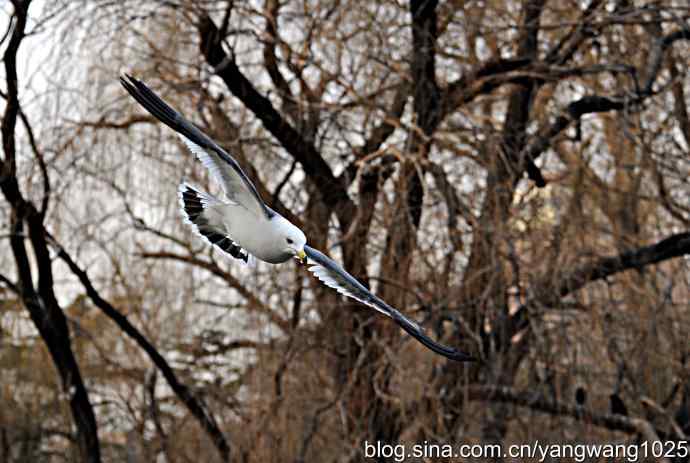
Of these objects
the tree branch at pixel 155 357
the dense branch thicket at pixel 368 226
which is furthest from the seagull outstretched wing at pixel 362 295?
the tree branch at pixel 155 357

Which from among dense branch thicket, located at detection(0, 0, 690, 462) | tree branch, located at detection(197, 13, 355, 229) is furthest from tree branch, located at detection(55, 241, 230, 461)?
tree branch, located at detection(197, 13, 355, 229)

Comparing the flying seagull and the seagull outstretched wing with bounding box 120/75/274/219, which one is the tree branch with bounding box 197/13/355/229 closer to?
the flying seagull

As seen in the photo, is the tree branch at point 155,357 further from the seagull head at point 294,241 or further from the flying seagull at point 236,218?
the seagull head at point 294,241

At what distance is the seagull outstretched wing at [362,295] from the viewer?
1.67 metres

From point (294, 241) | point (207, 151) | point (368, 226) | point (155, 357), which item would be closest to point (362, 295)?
point (294, 241)

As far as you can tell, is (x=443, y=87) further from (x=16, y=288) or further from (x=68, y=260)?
(x=16, y=288)

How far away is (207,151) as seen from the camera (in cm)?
147

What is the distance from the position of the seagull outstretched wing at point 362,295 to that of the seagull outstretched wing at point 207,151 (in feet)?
0.64

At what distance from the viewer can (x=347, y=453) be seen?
10.5ft

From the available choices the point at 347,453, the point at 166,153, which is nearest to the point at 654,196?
the point at 347,453

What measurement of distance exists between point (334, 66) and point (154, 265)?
3.52 ft

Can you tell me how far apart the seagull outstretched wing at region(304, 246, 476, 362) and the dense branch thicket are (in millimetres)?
1238

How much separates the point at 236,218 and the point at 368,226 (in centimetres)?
169

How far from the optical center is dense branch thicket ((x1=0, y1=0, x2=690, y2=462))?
3.16m
